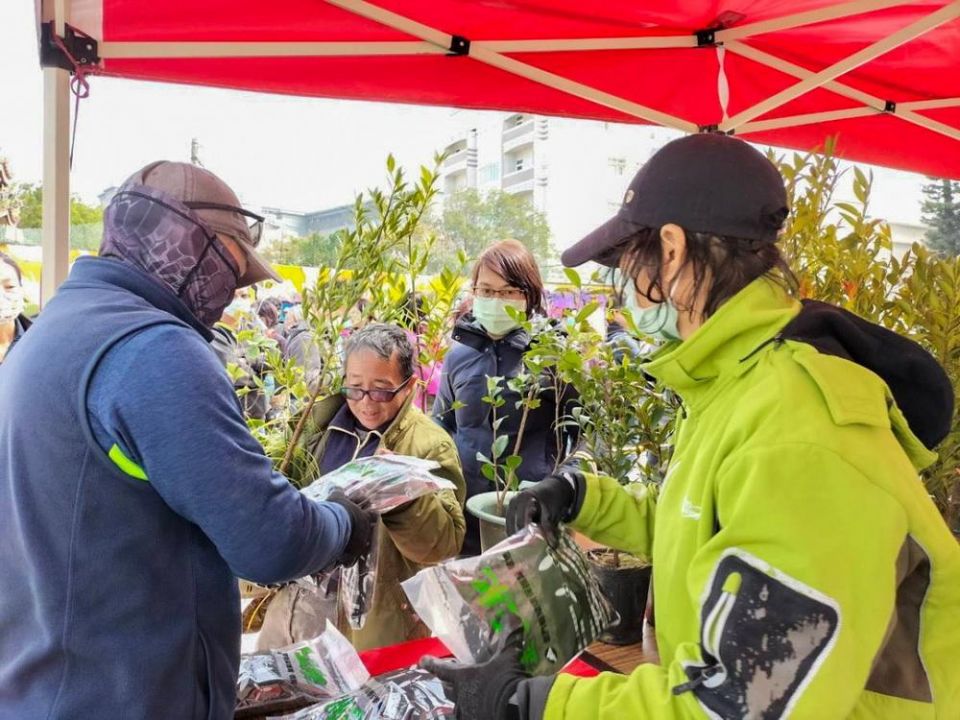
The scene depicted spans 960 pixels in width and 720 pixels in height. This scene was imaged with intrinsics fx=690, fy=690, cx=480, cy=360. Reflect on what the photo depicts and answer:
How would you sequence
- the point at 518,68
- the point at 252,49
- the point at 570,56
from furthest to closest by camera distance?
the point at 570,56 → the point at 518,68 → the point at 252,49

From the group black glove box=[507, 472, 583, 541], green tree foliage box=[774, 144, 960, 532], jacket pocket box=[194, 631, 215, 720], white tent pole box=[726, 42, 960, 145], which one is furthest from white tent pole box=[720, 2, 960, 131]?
jacket pocket box=[194, 631, 215, 720]

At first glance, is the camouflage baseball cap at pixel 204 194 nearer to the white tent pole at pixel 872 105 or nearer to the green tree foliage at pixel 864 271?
the green tree foliage at pixel 864 271

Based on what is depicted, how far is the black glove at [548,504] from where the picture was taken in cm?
136

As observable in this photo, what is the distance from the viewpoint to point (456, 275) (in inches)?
93.2

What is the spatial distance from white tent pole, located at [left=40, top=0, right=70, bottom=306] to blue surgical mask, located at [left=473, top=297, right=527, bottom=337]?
58.9 inches

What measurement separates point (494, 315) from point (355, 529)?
1.56 metres

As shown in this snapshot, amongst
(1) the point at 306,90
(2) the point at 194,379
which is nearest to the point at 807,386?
(2) the point at 194,379

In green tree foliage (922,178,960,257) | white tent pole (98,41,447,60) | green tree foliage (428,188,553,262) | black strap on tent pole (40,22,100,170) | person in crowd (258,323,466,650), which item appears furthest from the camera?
green tree foliage (428,188,553,262)

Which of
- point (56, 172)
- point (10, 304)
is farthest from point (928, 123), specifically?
point (10, 304)

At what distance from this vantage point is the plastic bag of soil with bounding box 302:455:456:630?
1.54 m

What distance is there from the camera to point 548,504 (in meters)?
1.39

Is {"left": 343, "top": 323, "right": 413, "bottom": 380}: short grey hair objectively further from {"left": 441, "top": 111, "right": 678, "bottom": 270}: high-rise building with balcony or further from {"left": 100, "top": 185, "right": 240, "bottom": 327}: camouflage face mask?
{"left": 441, "top": 111, "right": 678, "bottom": 270}: high-rise building with balcony

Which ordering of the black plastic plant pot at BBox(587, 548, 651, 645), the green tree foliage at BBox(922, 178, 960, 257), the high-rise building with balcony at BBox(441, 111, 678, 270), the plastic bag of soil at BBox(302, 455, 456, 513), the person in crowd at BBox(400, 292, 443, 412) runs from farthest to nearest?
the high-rise building with balcony at BBox(441, 111, 678, 270), the green tree foliage at BBox(922, 178, 960, 257), the person in crowd at BBox(400, 292, 443, 412), the black plastic plant pot at BBox(587, 548, 651, 645), the plastic bag of soil at BBox(302, 455, 456, 513)

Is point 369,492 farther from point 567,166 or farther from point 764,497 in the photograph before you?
point 567,166
